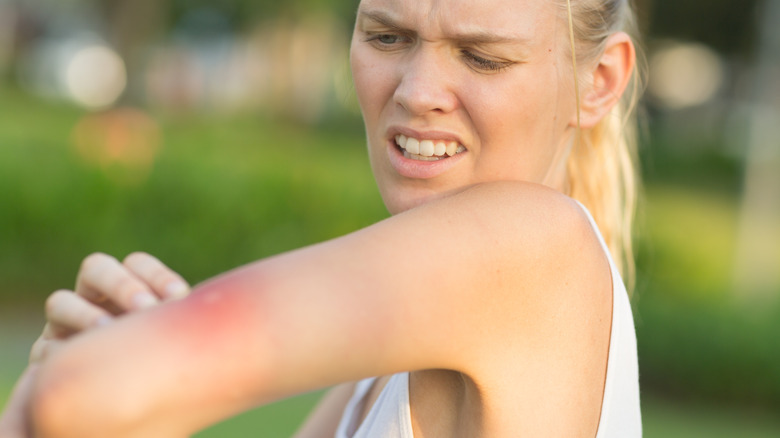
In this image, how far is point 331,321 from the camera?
48.2 inches

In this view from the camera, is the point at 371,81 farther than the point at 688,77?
No

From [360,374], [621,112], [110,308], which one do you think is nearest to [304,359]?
[360,374]

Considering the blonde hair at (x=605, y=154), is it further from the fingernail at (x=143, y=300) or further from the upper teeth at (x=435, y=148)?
the fingernail at (x=143, y=300)

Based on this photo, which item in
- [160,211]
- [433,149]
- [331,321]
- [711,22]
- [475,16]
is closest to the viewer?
[331,321]

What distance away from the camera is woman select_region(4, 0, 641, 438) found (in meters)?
1.15

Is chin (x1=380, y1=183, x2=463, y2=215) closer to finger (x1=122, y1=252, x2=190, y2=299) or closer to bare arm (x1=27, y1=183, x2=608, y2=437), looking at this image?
bare arm (x1=27, y1=183, x2=608, y2=437)

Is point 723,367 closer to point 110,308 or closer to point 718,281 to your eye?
point 718,281

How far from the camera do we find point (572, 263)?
→ 1.55 m

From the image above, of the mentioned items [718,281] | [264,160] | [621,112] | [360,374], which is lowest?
[718,281]

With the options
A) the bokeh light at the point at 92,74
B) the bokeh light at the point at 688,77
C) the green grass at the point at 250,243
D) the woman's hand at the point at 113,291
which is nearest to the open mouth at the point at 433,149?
the woman's hand at the point at 113,291

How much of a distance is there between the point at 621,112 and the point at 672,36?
89.2 feet

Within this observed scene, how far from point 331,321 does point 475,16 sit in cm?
63

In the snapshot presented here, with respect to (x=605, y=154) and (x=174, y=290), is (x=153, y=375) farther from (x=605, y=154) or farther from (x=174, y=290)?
(x=605, y=154)

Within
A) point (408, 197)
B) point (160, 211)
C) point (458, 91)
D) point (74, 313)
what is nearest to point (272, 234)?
point (160, 211)
